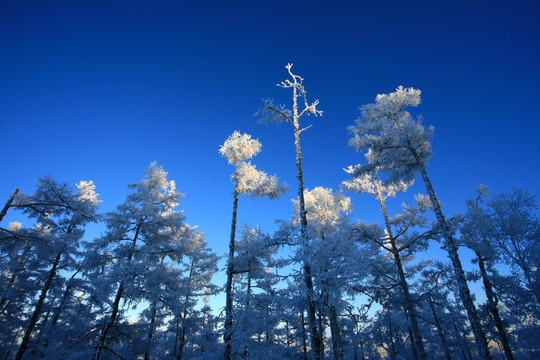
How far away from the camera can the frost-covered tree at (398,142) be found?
10969mm

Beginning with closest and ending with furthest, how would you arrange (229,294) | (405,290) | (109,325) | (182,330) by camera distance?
(109,325) → (229,294) → (405,290) → (182,330)

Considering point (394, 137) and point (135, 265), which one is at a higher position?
point (394, 137)

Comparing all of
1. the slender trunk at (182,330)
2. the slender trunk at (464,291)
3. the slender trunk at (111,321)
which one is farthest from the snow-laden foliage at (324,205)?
the slender trunk at (111,321)

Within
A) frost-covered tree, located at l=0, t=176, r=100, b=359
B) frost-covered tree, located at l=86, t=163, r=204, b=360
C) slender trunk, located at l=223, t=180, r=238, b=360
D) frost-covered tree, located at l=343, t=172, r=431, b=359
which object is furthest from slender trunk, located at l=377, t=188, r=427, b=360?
frost-covered tree, located at l=0, t=176, r=100, b=359

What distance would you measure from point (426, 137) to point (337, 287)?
8974 millimetres

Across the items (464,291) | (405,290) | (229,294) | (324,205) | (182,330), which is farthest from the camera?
(324,205)

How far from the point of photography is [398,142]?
1173 cm

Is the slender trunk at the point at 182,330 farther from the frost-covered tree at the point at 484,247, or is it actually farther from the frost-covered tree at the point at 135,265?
the frost-covered tree at the point at 484,247

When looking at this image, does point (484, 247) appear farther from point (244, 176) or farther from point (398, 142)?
point (244, 176)

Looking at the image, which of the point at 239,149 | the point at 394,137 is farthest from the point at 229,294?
the point at 394,137

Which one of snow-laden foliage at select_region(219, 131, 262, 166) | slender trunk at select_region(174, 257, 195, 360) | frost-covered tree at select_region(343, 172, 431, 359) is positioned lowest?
slender trunk at select_region(174, 257, 195, 360)

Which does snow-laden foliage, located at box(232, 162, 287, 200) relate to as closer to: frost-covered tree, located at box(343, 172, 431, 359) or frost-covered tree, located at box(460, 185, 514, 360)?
frost-covered tree, located at box(343, 172, 431, 359)

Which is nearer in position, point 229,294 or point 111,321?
point 111,321

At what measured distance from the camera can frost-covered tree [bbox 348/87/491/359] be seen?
1097 cm
